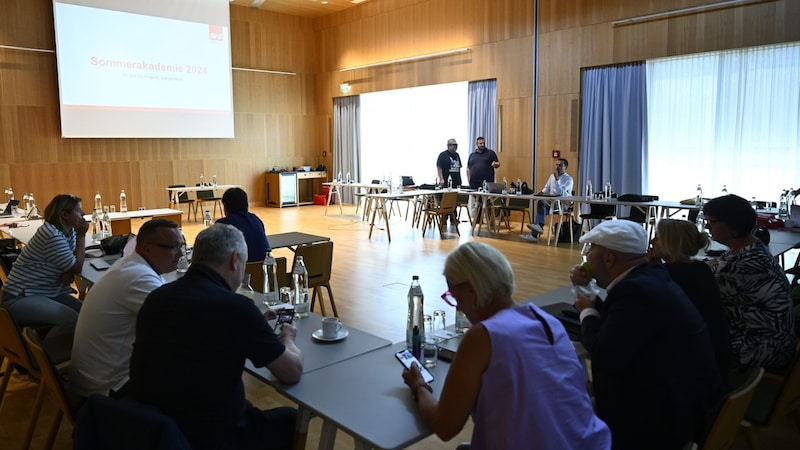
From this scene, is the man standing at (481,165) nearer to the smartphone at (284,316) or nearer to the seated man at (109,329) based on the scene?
the smartphone at (284,316)

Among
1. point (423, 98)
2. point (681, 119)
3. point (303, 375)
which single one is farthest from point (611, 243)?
point (423, 98)

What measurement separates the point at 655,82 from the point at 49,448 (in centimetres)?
913

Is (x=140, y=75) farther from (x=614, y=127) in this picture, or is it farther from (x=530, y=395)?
(x=530, y=395)

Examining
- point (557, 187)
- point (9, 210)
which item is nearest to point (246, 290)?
point (9, 210)

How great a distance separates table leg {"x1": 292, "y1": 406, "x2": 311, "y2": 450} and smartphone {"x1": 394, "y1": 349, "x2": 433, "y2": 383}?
0.39m

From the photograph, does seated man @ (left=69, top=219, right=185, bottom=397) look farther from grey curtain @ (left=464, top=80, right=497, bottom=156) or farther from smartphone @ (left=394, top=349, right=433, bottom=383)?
grey curtain @ (left=464, top=80, right=497, bottom=156)

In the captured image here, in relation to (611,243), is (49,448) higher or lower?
lower

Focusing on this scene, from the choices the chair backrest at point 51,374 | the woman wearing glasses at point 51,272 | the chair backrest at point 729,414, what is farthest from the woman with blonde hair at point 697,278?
the woman wearing glasses at point 51,272

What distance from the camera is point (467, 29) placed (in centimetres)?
1148

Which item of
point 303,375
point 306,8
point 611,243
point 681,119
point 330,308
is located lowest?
point 330,308

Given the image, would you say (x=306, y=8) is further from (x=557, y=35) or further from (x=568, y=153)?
(x=568, y=153)

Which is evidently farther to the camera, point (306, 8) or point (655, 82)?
point (306, 8)

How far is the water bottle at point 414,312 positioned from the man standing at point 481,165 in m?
8.23

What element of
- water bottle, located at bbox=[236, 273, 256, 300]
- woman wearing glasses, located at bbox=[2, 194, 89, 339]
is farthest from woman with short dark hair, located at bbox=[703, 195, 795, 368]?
woman wearing glasses, located at bbox=[2, 194, 89, 339]
